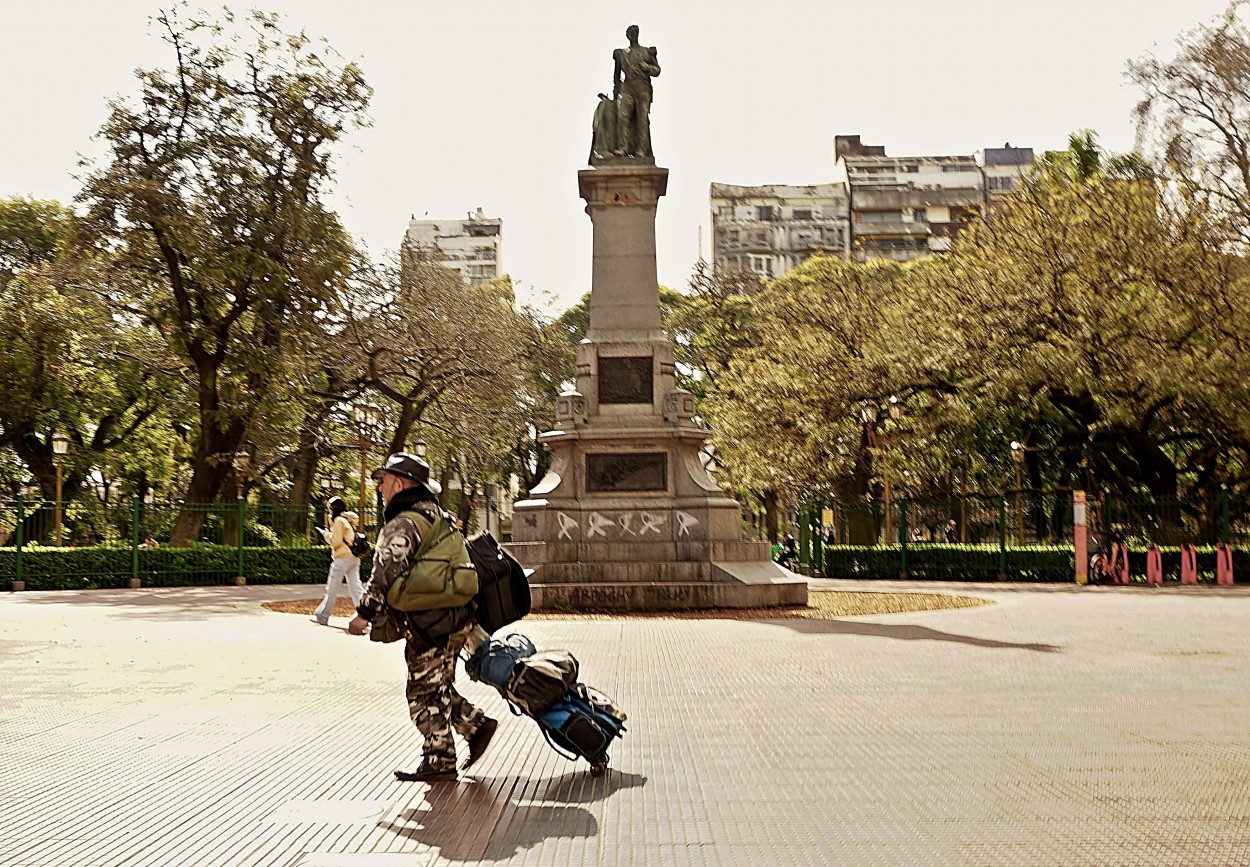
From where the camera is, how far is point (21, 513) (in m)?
27.8

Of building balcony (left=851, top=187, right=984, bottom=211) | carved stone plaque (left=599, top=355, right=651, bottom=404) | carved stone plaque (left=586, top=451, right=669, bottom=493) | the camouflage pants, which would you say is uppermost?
building balcony (left=851, top=187, right=984, bottom=211)

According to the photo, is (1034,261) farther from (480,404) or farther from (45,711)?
(45,711)

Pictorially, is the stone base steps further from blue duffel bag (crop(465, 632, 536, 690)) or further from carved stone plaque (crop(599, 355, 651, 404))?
blue duffel bag (crop(465, 632, 536, 690))

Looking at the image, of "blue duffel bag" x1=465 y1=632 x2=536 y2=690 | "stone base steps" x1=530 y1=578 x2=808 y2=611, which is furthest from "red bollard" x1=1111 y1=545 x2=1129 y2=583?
"blue duffel bag" x1=465 y1=632 x2=536 y2=690

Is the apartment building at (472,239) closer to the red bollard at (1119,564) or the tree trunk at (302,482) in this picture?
the tree trunk at (302,482)

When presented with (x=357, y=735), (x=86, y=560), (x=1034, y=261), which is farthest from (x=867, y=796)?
(x=1034, y=261)

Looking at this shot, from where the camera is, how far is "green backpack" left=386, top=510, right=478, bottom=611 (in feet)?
20.0

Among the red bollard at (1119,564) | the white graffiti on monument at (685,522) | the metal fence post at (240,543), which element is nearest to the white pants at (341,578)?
the white graffiti on monument at (685,522)

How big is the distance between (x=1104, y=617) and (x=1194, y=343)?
1589 centimetres

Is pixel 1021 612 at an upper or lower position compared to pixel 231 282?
lower

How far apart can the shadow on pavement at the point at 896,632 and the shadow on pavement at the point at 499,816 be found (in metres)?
7.87

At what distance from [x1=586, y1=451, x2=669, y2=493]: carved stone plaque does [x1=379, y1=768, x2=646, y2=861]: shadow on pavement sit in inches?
554

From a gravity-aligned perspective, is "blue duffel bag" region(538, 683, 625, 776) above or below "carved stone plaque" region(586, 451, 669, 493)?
below

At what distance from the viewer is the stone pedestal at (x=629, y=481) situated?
19.3 m
